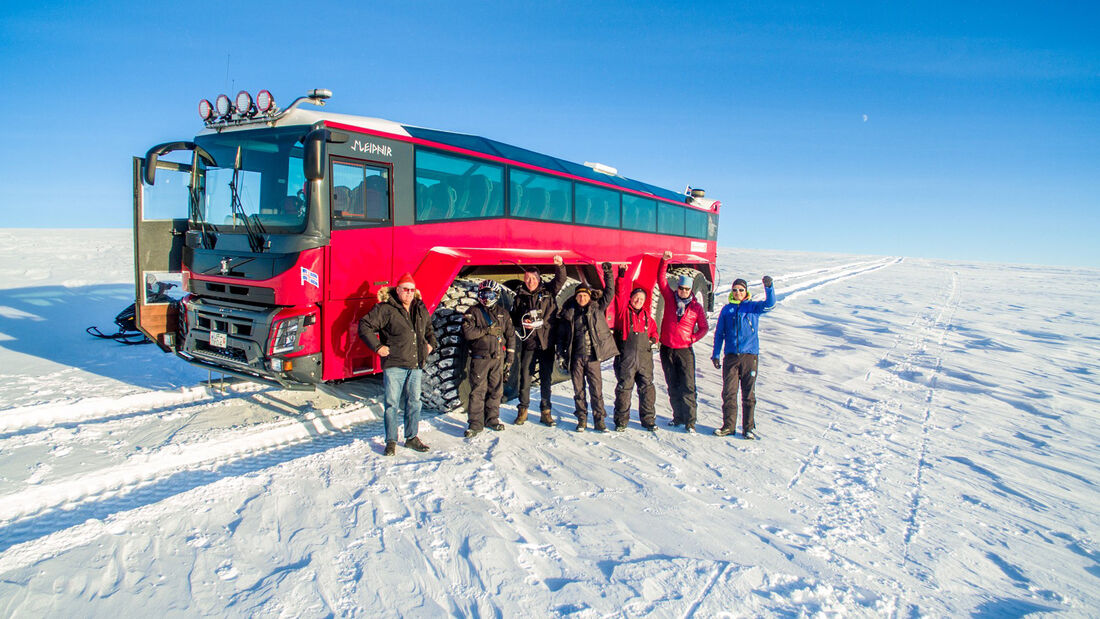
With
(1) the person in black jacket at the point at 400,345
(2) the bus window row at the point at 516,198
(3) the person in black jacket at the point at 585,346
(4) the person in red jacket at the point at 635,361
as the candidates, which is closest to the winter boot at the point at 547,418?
(3) the person in black jacket at the point at 585,346

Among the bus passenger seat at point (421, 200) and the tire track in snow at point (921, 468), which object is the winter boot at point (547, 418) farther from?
the tire track in snow at point (921, 468)

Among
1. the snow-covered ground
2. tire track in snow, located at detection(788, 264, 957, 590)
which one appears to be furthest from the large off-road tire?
tire track in snow, located at detection(788, 264, 957, 590)

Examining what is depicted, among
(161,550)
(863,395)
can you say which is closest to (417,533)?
(161,550)

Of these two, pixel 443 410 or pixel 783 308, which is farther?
pixel 783 308

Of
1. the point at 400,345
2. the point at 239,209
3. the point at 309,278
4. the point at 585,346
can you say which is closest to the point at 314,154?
the point at 309,278

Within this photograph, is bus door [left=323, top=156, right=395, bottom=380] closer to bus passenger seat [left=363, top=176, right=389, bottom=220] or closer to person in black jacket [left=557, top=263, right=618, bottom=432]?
bus passenger seat [left=363, top=176, right=389, bottom=220]

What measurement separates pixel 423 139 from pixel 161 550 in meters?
4.23

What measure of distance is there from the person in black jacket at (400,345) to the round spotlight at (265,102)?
211 cm

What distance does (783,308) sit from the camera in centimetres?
1574

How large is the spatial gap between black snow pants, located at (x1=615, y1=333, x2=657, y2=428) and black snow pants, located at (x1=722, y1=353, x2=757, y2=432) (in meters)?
0.77

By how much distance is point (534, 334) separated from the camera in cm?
582

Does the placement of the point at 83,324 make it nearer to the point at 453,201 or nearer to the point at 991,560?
the point at 453,201

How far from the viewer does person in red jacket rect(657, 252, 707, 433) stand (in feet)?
19.4

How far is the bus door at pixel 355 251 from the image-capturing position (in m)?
5.09
